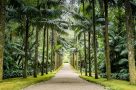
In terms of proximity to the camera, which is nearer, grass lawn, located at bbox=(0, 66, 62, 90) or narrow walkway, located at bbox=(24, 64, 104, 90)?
grass lawn, located at bbox=(0, 66, 62, 90)

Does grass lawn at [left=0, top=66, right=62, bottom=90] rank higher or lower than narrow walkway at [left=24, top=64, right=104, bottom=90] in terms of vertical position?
higher

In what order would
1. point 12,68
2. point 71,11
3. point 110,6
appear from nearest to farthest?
point 110,6 → point 12,68 → point 71,11

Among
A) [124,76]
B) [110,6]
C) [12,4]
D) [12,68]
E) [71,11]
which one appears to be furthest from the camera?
[71,11]

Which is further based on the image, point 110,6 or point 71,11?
point 71,11

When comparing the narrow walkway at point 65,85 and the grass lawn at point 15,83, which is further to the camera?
the narrow walkway at point 65,85

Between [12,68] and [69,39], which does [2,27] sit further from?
[69,39]

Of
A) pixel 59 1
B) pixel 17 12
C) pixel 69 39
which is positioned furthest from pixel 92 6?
pixel 69 39

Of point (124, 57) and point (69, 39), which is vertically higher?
point (69, 39)

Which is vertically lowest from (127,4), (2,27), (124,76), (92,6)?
(124,76)

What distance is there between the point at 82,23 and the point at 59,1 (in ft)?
21.5

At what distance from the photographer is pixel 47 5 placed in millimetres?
35625

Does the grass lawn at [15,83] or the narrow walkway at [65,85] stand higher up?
the grass lawn at [15,83]

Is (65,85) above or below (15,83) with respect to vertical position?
below

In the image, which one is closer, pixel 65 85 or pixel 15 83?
pixel 15 83
